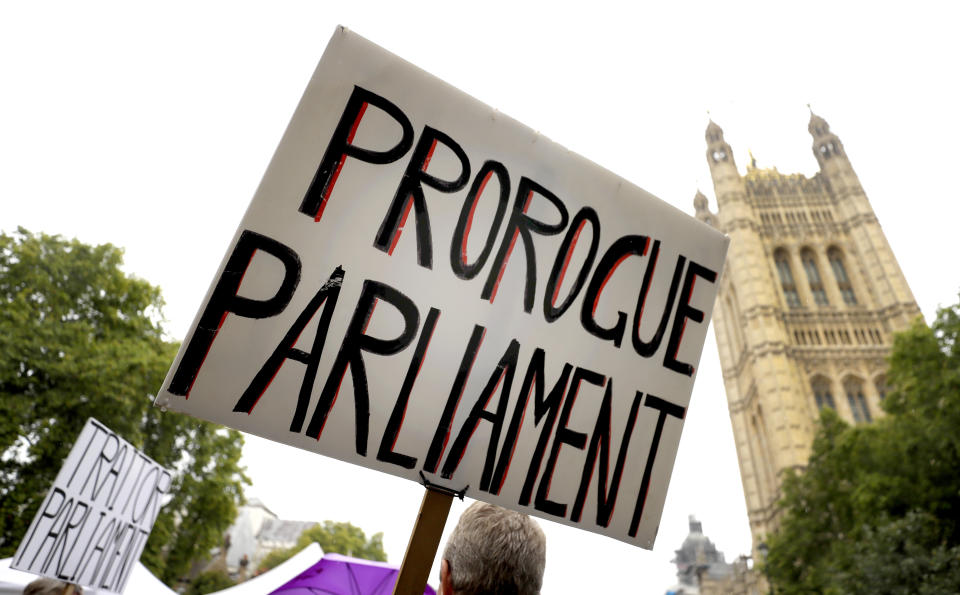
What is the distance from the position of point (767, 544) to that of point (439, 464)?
21.3 metres

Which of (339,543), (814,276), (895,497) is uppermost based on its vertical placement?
(814,276)

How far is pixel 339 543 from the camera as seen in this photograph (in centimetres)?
3934

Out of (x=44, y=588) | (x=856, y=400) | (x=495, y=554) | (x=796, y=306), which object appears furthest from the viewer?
(x=796, y=306)

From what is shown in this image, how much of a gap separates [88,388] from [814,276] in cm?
4276

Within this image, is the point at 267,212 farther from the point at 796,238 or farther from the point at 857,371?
the point at 796,238

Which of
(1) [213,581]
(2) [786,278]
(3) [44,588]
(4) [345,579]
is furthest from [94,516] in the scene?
(2) [786,278]

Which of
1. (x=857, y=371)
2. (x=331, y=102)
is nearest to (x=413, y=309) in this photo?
(x=331, y=102)

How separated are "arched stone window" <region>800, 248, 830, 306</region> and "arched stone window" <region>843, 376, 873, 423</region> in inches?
249

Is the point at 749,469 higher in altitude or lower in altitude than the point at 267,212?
higher

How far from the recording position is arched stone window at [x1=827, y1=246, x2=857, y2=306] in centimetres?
3878

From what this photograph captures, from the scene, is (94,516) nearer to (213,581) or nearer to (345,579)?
(345,579)

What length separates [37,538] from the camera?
3543 millimetres

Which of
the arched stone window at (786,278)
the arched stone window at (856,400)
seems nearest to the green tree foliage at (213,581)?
the arched stone window at (856,400)

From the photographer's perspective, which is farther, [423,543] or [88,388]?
[88,388]
